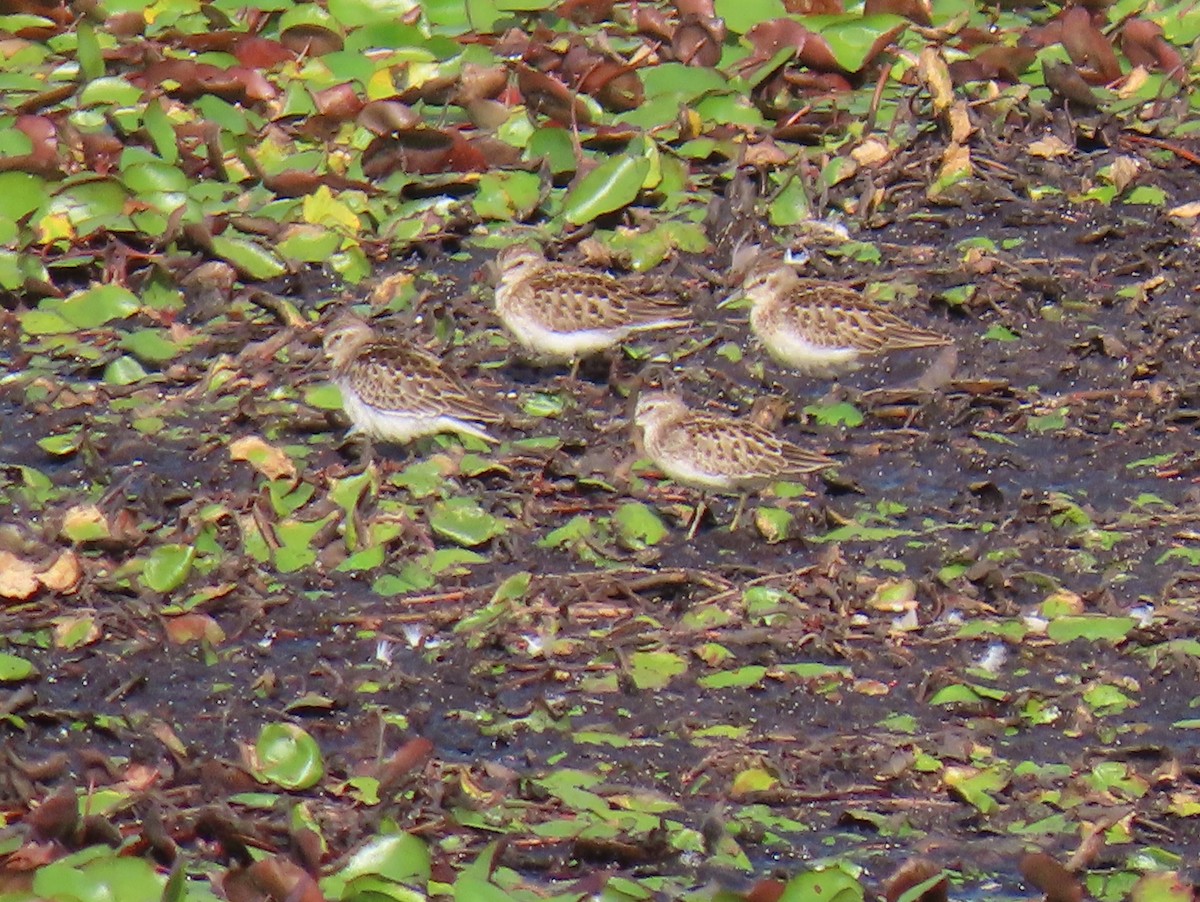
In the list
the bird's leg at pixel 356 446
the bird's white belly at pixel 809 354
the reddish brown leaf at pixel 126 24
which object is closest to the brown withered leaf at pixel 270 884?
the bird's leg at pixel 356 446

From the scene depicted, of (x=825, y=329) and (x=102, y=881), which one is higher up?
(x=102, y=881)

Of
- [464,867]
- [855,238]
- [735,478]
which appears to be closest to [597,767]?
[464,867]

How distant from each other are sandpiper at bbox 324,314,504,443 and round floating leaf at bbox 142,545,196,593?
1.30 meters

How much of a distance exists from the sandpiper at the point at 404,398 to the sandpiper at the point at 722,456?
34.2 inches

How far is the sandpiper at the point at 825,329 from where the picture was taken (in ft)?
32.2

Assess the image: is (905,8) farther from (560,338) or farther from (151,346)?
(151,346)

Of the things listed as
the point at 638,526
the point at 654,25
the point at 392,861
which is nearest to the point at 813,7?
the point at 654,25

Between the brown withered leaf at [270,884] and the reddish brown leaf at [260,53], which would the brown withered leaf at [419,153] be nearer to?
the reddish brown leaf at [260,53]

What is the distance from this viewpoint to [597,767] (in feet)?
23.4

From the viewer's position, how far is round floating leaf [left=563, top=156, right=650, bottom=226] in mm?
11109

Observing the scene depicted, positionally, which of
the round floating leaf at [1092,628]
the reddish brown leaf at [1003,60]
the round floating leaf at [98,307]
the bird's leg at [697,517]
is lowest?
the round floating leaf at [98,307]

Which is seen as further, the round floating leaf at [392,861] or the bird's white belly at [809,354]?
the bird's white belly at [809,354]

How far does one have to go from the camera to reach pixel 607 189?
Answer: 36.4 feet

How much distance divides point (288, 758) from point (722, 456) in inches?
95.5
